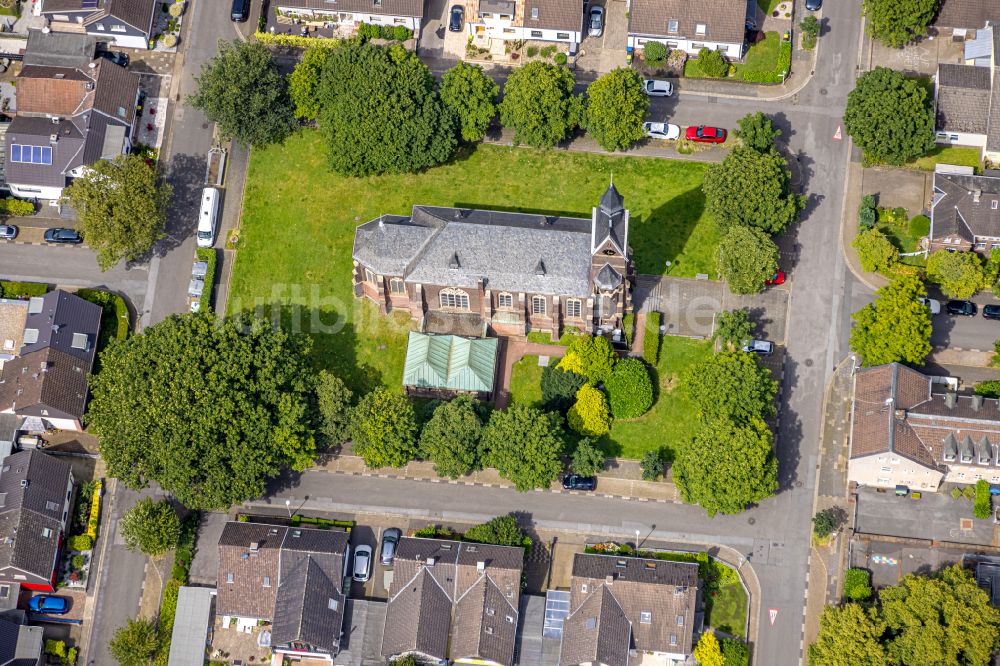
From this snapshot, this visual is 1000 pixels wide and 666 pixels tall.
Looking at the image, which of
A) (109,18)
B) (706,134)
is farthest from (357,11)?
(706,134)

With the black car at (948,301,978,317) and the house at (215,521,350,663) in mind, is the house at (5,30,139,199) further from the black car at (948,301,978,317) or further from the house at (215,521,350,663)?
the black car at (948,301,978,317)

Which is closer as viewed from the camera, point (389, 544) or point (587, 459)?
point (587, 459)

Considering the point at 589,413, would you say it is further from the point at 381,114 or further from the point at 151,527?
the point at 151,527

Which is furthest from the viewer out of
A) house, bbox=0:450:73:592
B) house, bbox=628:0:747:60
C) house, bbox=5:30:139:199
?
house, bbox=628:0:747:60

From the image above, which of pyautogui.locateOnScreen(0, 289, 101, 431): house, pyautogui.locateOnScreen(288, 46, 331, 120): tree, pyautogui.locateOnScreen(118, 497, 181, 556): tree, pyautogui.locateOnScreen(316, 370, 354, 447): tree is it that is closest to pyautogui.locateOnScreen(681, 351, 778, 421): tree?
pyautogui.locateOnScreen(316, 370, 354, 447): tree

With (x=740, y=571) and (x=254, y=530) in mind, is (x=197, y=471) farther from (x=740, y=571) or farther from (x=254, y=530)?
(x=740, y=571)

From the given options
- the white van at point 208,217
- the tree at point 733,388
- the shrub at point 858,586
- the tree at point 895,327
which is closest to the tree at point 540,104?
the tree at point 733,388
